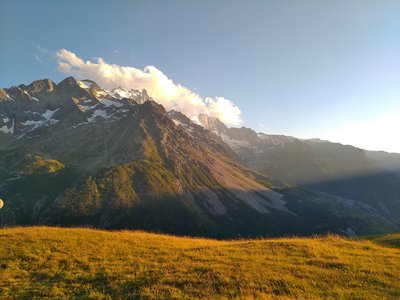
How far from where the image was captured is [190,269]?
78.4 feet

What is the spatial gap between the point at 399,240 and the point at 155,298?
89.0ft

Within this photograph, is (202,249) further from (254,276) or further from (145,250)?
(254,276)

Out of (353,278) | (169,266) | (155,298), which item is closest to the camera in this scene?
(155,298)

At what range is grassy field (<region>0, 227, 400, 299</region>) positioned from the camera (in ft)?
66.5

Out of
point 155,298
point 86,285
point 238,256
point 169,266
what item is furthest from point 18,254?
point 238,256

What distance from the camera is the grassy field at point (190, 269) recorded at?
20.3 m

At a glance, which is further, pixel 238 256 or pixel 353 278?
pixel 238 256

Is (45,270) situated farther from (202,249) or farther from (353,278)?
(353,278)

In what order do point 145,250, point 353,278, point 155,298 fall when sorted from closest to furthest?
point 155,298 < point 353,278 < point 145,250

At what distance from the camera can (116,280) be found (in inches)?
886

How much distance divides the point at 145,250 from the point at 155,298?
36.5 feet

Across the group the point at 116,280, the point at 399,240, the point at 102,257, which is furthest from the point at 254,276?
the point at 399,240

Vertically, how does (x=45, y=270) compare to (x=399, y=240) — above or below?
below

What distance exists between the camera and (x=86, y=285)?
22.2 metres
